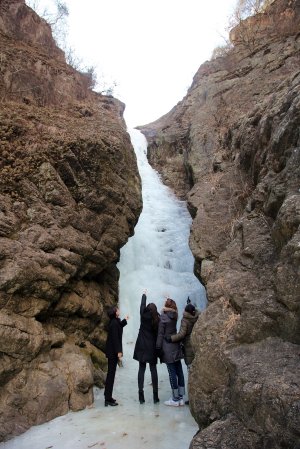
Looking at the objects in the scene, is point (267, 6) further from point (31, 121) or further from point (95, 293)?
point (95, 293)

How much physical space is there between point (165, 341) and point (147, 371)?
248 cm

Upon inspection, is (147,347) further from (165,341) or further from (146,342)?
(165,341)

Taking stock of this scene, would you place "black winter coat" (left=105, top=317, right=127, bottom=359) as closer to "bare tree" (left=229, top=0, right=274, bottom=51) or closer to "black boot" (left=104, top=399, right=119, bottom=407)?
"black boot" (left=104, top=399, right=119, bottom=407)

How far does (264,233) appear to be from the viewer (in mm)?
6805

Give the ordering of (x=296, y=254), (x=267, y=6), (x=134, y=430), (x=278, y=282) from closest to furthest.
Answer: (x=296, y=254)
(x=278, y=282)
(x=134, y=430)
(x=267, y=6)

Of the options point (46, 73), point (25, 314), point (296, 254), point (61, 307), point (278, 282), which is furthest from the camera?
point (46, 73)

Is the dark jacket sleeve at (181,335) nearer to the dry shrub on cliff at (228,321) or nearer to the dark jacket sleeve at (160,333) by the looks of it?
the dark jacket sleeve at (160,333)

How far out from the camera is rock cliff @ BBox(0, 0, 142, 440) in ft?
23.5

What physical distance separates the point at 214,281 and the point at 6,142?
6.05m

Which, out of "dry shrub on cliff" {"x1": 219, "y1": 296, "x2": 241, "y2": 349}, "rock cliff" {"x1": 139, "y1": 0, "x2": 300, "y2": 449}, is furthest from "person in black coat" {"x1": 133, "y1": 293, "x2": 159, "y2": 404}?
"dry shrub on cliff" {"x1": 219, "y1": 296, "x2": 241, "y2": 349}

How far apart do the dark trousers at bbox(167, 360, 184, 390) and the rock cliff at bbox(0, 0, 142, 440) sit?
1809mm

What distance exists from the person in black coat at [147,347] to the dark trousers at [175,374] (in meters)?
0.33

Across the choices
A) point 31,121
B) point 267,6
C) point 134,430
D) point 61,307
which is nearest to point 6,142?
point 31,121

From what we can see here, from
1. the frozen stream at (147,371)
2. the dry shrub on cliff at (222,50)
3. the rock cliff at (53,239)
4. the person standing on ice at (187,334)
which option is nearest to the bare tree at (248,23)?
the dry shrub on cliff at (222,50)
